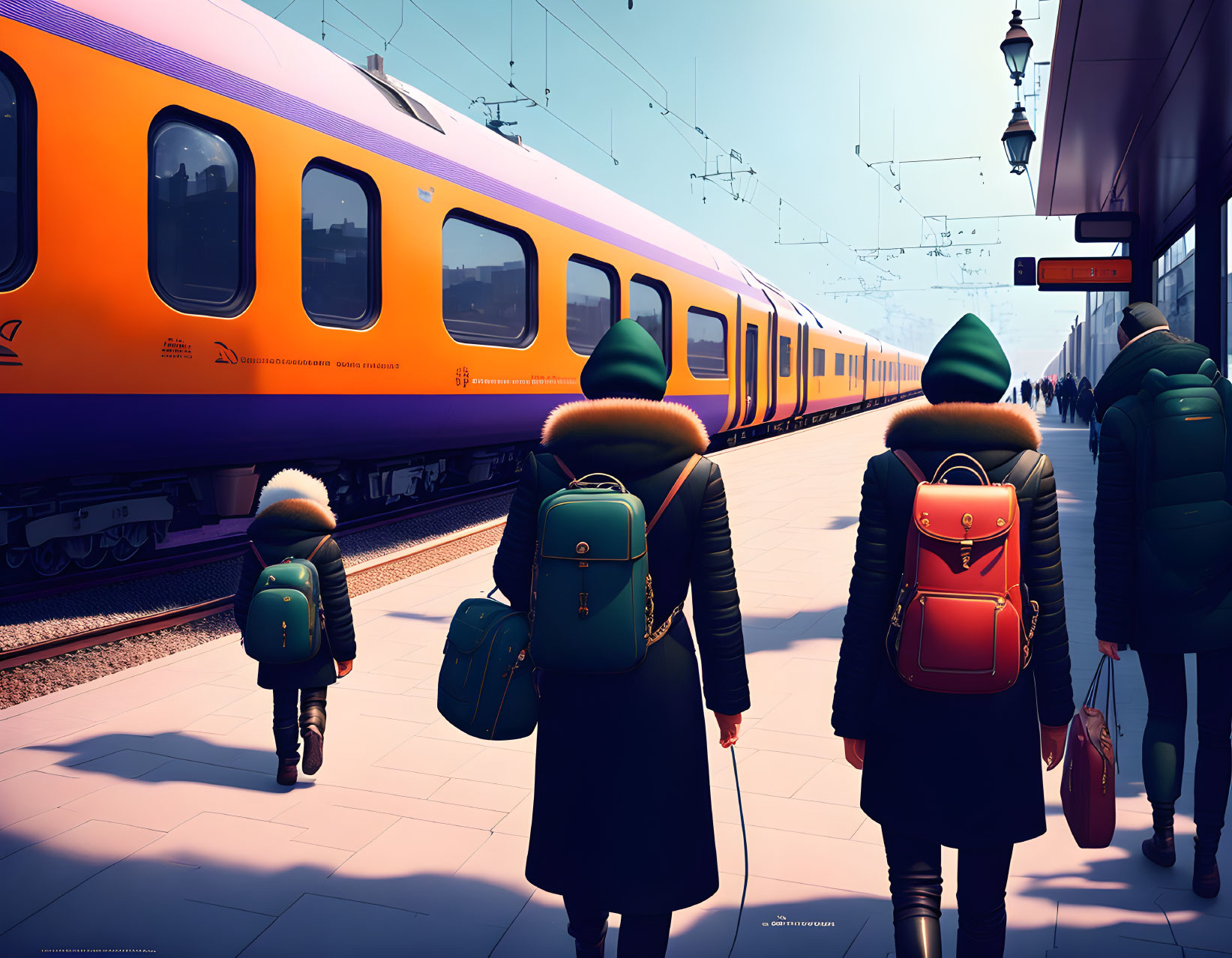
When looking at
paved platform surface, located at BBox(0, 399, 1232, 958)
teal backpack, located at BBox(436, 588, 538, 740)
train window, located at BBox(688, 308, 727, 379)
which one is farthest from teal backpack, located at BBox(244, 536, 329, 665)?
train window, located at BBox(688, 308, 727, 379)

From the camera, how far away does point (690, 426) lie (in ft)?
7.89

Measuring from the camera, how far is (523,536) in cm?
243

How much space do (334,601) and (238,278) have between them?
10.4ft

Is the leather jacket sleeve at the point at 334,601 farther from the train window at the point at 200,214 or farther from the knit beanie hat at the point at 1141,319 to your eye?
the knit beanie hat at the point at 1141,319

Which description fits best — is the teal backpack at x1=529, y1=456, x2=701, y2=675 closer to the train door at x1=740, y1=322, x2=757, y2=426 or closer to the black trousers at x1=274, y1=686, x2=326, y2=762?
the black trousers at x1=274, y1=686, x2=326, y2=762

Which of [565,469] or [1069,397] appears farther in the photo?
[1069,397]

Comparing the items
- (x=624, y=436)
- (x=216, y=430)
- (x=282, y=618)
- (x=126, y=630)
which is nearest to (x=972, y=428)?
(x=624, y=436)

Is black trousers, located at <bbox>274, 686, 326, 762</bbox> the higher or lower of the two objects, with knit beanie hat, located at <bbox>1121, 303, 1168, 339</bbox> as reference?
lower

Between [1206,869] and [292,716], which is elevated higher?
[292,716]

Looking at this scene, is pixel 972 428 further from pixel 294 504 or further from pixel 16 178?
pixel 16 178

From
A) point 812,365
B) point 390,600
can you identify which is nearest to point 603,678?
point 390,600

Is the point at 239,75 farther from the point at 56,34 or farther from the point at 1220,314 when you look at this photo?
the point at 1220,314

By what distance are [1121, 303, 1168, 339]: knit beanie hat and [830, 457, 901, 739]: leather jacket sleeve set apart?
Answer: 60.8 inches

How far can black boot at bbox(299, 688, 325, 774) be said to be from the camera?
13.2ft
